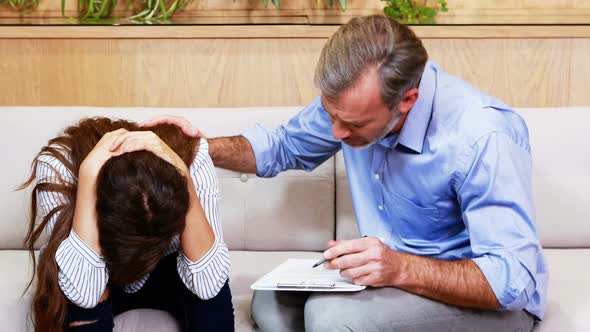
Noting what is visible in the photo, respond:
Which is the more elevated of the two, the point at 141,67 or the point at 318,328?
the point at 141,67

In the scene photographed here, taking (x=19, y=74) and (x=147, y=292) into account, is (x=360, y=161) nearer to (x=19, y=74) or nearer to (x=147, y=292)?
(x=147, y=292)

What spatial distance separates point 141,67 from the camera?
2467 mm

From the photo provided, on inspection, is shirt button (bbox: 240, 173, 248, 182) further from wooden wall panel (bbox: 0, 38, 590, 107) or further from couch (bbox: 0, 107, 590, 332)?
wooden wall panel (bbox: 0, 38, 590, 107)

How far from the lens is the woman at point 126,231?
142cm

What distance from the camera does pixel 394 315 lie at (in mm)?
1474

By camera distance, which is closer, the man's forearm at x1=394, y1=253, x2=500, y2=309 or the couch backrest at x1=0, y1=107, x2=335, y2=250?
the man's forearm at x1=394, y1=253, x2=500, y2=309

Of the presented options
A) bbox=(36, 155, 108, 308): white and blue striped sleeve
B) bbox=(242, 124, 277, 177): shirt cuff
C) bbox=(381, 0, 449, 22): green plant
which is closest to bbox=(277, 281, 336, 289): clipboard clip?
bbox=(36, 155, 108, 308): white and blue striped sleeve

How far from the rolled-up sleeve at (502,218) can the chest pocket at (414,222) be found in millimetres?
123

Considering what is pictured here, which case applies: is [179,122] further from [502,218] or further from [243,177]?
[502,218]

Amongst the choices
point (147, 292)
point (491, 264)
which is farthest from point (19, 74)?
point (491, 264)

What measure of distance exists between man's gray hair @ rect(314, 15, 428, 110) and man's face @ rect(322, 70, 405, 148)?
0.01m

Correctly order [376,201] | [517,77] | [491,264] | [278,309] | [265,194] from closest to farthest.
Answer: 1. [491,264]
2. [278,309]
3. [376,201]
4. [265,194]
5. [517,77]

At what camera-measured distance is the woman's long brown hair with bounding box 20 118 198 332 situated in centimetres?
153

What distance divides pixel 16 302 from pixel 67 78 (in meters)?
1.01
